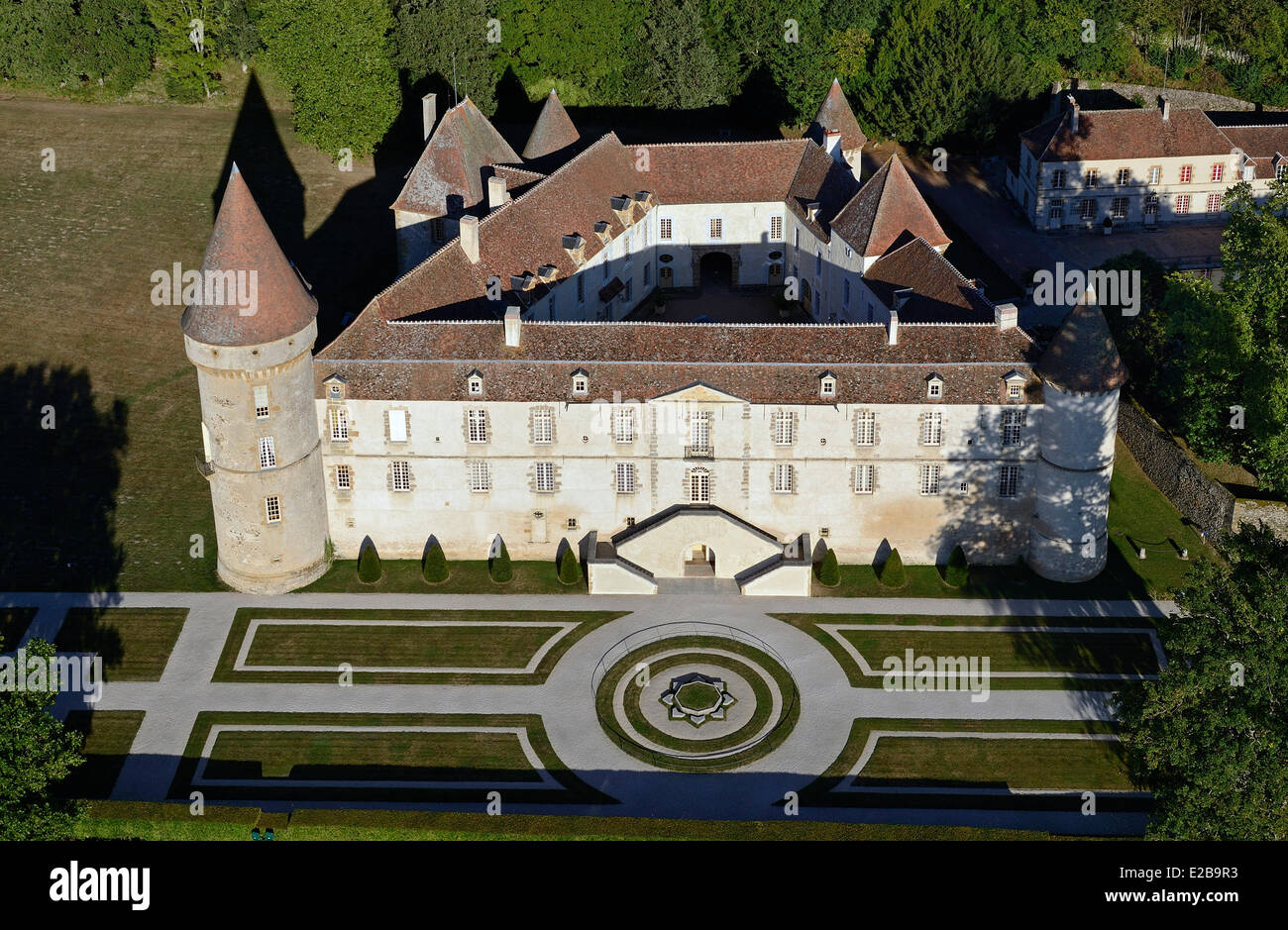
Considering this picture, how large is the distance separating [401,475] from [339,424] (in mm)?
3993

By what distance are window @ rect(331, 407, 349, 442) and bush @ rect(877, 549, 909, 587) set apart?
27075mm

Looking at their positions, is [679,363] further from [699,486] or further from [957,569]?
[957,569]

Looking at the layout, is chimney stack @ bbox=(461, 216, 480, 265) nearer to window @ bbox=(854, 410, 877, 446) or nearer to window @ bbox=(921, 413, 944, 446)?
window @ bbox=(854, 410, 877, 446)

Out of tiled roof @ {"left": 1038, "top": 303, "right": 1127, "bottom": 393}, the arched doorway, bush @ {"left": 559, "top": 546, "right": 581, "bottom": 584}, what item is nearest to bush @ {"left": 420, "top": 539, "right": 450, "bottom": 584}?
bush @ {"left": 559, "top": 546, "right": 581, "bottom": 584}

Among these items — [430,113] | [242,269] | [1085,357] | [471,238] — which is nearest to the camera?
[242,269]

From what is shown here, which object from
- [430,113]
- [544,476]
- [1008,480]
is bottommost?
[1008,480]

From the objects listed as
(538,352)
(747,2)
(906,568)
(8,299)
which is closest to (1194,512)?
(906,568)

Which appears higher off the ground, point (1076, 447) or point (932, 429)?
point (932, 429)

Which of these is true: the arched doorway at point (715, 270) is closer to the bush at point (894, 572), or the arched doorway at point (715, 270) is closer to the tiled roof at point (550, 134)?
the tiled roof at point (550, 134)

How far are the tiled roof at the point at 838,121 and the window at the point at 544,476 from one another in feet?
133

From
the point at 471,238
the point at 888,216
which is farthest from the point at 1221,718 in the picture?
the point at 471,238

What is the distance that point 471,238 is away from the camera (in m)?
92.1

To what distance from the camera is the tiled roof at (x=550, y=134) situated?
368 feet

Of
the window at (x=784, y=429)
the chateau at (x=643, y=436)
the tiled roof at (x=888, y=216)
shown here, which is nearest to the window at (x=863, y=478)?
the chateau at (x=643, y=436)
